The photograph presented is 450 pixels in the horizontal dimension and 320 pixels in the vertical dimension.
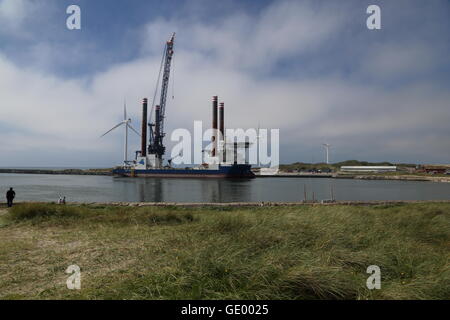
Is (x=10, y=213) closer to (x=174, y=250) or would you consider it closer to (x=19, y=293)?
(x=19, y=293)

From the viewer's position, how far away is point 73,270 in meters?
4.46

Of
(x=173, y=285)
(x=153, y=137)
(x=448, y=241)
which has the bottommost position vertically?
(x=448, y=241)

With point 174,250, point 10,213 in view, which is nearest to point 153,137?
point 10,213

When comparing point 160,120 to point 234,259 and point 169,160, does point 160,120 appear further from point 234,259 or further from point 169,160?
point 234,259

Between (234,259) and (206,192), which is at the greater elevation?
(234,259)

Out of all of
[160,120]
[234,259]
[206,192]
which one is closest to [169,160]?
[160,120]

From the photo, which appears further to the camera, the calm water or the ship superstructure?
the ship superstructure

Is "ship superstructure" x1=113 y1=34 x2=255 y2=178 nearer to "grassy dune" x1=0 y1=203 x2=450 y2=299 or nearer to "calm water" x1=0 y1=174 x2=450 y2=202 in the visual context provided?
"calm water" x1=0 y1=174 x2=450 y2=202

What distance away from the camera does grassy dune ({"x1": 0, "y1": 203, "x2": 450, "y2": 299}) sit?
3449 millimetres

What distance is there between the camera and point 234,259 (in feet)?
13.6

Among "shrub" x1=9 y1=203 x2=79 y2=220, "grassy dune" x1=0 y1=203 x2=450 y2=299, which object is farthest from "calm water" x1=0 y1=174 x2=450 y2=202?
"grassy dune" x1=0 y1=203 x2=450 y2=299

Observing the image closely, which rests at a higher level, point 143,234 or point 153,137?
point 153,137

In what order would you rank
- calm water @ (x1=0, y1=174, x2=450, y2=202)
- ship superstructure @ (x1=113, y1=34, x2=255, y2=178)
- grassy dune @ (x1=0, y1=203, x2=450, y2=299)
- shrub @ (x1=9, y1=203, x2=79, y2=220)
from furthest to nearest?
ship superstructure @ (x1=113, y1=34, x2=255, y2=178) → calm water @ (x1=0, y1=174, x2=450, y2=202) → shrub @ (x1=9, y1=203, x2=79, y2=220) → grassy dune @ (x1=0, y1=203, x2=450, y2=299)
